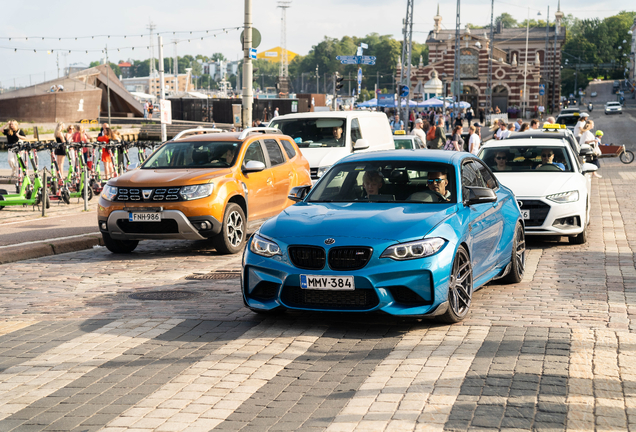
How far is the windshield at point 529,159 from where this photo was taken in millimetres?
13016

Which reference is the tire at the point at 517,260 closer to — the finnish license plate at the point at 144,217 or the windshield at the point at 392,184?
the windshield at the point at 392,184

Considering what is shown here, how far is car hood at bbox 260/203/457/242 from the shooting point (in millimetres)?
6566

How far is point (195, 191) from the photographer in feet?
36.5

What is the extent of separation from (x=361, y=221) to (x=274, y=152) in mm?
6659

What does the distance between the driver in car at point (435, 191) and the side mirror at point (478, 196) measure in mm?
192

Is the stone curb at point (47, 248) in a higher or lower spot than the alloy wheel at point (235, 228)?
lower

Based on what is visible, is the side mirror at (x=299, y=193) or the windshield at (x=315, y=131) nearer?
the side mirror at (x=299, y=193)

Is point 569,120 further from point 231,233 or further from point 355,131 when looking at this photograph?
point 231,233

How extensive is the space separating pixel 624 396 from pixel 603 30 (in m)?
184

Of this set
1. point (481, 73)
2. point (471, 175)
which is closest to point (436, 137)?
point (471, 175)

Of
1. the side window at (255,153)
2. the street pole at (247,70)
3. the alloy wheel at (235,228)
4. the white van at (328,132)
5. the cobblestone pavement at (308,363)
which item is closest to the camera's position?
the cobblestone pavement at (308,363)

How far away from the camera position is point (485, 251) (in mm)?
7805

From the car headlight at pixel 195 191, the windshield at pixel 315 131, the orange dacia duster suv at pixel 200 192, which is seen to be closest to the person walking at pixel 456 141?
the windshield at pixel 315 131

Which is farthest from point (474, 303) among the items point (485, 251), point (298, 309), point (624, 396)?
point (624, 396)
